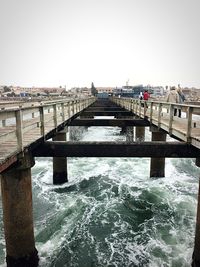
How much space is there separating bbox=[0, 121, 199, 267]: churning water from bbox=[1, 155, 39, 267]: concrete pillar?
1238 millimetres

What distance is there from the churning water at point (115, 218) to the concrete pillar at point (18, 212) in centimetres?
124

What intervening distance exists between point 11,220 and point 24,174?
1.23 metres

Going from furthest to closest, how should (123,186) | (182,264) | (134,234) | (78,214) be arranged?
1. (123,186)
2. (78,214)
3. (134,234)
4. (182,264)

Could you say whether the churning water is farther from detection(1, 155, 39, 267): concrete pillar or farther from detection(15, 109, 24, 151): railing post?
detection(15, 109, 24, 151): railing post

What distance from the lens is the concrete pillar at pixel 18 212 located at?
655cm

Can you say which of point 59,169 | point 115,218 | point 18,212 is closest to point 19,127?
point 18,212

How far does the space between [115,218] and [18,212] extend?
17.9ft

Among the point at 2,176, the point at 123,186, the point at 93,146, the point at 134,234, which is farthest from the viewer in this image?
the point at 123,186

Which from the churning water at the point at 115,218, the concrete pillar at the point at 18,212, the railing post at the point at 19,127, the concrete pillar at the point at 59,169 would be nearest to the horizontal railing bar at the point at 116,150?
the concrete pillar at the point at 18,212

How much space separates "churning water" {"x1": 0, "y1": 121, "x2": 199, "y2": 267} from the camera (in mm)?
8578

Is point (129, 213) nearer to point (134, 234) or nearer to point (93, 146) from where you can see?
point (134, 234)

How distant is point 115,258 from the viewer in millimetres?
8430

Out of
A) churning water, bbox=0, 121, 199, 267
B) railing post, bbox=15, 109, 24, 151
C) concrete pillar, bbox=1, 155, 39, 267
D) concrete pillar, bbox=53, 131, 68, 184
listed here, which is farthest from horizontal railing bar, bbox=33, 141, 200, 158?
concrete pillar, bbox=53, 131, 68, 184

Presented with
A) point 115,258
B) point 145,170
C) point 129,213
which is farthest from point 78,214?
point 145,170
